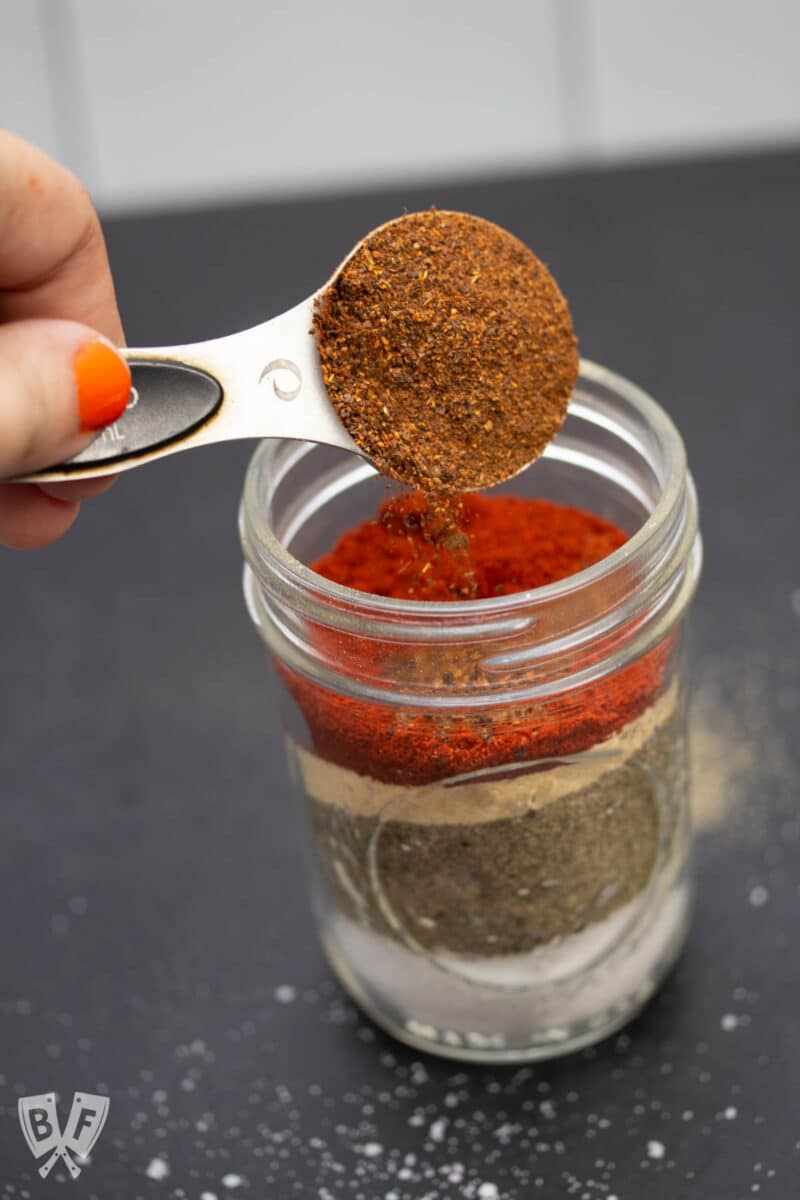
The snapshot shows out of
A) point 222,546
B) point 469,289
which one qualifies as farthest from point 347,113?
point 469,289

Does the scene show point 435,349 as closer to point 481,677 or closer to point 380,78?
point 481,677

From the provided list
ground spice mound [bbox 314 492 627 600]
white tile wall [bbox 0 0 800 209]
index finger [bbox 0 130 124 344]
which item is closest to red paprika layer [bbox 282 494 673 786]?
ground spice mound [bbox 314 492 627 600]

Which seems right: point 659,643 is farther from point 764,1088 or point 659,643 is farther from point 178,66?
point 178,66

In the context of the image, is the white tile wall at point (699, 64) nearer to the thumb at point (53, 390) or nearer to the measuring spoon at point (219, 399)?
the measuring spoon at point (219, 399)

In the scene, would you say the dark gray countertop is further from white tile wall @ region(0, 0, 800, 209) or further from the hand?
white tile wall @ region(0, 0, 800, 209)

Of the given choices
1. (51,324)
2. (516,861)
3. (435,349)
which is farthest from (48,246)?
(516,861)

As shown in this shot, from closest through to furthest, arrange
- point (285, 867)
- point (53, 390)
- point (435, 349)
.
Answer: point (53, 390)
point (435, 349)
point (285, 867)
